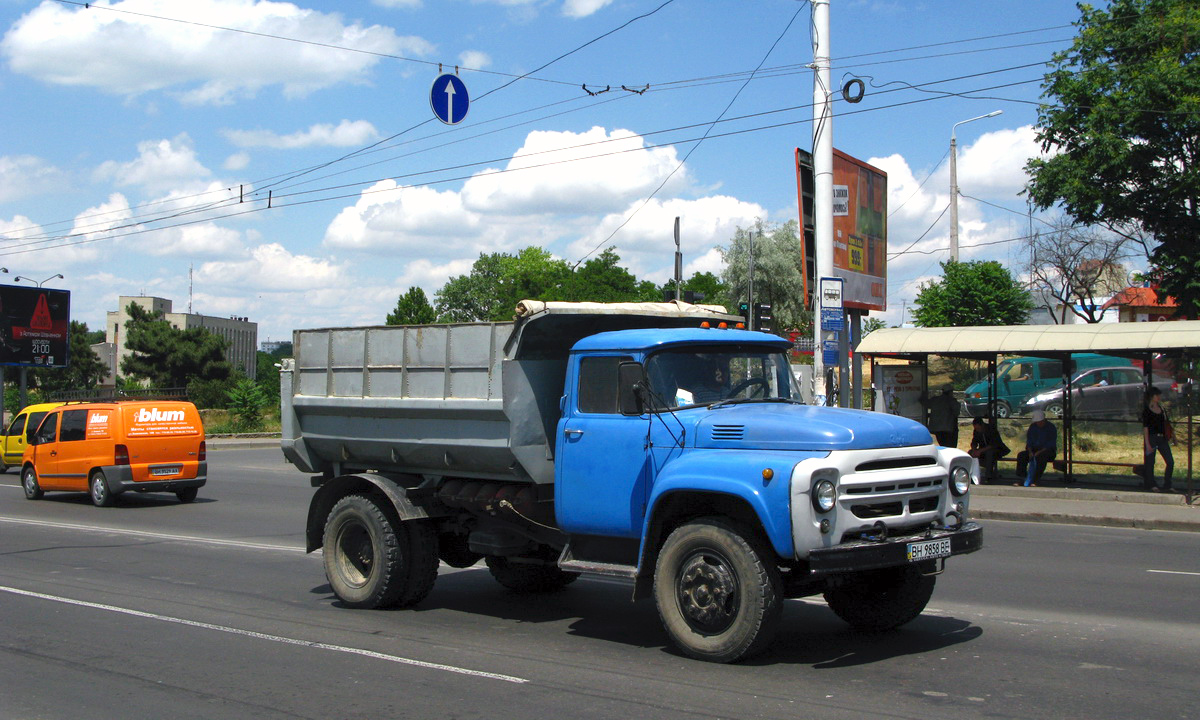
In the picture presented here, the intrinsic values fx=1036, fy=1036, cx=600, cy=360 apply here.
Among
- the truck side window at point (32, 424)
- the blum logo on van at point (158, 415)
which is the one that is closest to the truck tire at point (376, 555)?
the blum logo on van at point (158, 415)

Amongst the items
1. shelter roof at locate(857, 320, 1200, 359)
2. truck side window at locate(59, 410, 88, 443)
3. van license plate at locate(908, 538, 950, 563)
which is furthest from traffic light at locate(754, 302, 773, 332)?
truck side window at locate(59, 410, 88, 443)

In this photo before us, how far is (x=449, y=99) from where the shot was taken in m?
18.1

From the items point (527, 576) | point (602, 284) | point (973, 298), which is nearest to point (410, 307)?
point (602, 284)

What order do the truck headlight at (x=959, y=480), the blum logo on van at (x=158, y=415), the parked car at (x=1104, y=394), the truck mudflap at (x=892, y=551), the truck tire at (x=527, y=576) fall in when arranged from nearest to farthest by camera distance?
the truck mudflap at (x=892, y=551), the truck headlight at (x=959, y=480), the truck tire at (x=527, y=576), the parked car at (x=1104, y=394), the blum logo on van at (x=158, y=415)

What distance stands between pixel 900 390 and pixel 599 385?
1458 centimetres

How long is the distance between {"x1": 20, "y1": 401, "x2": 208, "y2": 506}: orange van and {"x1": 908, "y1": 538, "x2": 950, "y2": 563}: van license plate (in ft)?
52.4

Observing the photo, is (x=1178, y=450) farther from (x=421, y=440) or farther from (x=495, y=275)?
(x=495, y=275)

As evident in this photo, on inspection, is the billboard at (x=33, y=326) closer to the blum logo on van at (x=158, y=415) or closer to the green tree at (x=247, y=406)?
the green tree at (x=247, y=406)

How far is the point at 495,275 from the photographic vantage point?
380 feet

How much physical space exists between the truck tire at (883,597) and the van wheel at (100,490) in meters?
15.4

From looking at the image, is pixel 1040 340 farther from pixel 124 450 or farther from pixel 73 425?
pixel 73 425

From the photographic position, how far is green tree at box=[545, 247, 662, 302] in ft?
301

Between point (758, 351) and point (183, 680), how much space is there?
4.51 m

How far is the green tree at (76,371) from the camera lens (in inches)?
2936
